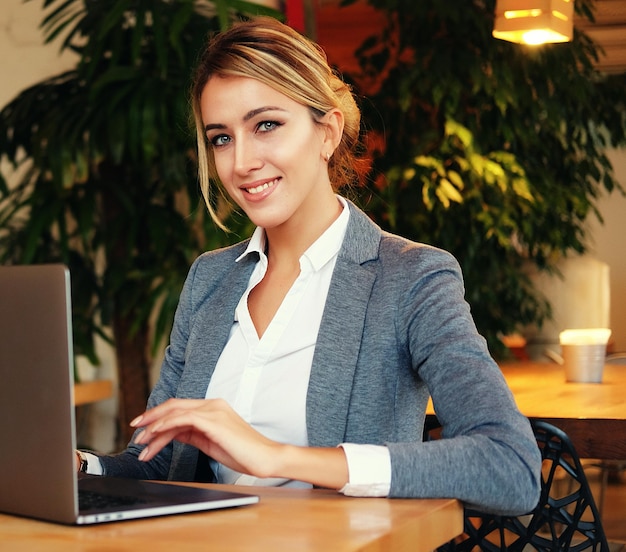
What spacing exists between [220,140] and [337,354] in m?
0.45

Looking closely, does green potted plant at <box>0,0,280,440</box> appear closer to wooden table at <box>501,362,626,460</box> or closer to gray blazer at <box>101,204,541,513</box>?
wooden table at <box>501,362,626,460</box>

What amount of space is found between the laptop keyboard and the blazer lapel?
410mm

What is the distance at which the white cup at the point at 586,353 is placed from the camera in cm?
297

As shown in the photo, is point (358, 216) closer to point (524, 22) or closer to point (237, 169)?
point (237, 169)

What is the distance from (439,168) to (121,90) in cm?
132

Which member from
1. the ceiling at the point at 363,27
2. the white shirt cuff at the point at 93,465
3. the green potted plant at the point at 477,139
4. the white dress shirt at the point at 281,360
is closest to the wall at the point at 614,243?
the ceiling at the point at 363,27

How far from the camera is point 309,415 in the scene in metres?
1.62

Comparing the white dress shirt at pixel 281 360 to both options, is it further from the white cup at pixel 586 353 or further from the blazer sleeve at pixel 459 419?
the white cup at pixel 586 353

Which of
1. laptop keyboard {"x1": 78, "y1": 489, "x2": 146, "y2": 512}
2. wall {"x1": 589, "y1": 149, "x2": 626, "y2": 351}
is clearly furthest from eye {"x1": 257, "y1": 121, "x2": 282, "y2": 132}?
wall {"x1": 589, "y1": 149, "x2": 626, "y2": 351}

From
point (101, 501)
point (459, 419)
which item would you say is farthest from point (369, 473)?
point (101, 501)

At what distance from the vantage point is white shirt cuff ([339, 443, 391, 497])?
1.28 metres

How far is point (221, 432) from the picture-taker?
4.16 feet

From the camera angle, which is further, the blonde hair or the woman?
the blonde hair

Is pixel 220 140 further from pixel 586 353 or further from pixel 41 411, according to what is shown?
pixel 586 353
